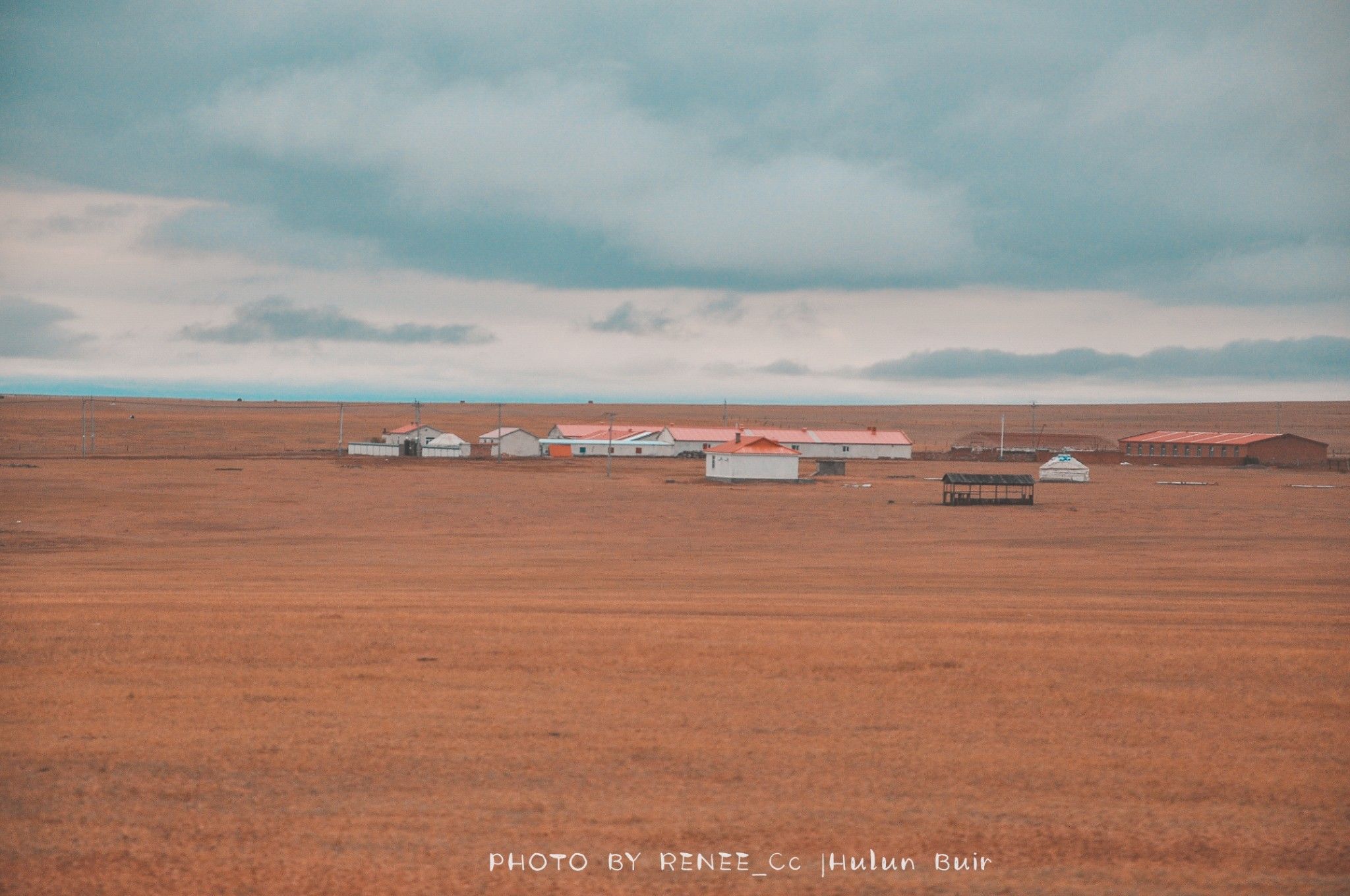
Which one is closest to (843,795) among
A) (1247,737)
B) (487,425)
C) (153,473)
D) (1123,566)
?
(1247,737)

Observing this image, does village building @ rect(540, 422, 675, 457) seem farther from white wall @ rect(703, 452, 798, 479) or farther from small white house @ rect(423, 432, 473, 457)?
white wall @ rect(703, 452, 798, 479)

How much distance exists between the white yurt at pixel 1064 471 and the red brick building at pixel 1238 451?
33537 millimetres

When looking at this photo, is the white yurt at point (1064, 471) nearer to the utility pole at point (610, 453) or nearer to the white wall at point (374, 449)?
the utility pole at point (610, 453)

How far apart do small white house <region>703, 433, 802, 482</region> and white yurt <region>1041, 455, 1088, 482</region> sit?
18527mm

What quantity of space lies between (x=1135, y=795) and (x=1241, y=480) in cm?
8006

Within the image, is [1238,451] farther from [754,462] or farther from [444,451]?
[444,451]

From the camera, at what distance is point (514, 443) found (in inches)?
4446

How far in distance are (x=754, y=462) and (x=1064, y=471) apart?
874 inches

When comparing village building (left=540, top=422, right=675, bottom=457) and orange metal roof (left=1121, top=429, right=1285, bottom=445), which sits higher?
orange metal roof (left=1121, top=429, right=1285, bottom=445)

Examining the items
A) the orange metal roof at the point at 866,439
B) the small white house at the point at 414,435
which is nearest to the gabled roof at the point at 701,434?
the orange metal roof at the point at 866,439

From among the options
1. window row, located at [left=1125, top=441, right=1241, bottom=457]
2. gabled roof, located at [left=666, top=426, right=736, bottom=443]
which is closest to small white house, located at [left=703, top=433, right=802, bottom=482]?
gabled roof, located at [left=666, top=426, right=736, bottom=443]

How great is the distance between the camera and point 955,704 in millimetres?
11766

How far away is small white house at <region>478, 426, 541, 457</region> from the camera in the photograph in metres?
112

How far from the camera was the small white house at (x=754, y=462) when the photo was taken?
76.9m
